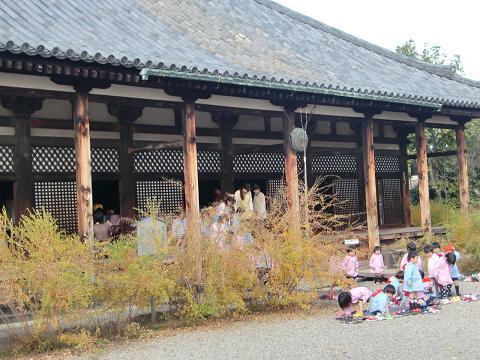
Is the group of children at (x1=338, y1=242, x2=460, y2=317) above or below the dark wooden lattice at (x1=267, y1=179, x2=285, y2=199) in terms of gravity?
below

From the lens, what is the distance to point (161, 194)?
12.4 meters

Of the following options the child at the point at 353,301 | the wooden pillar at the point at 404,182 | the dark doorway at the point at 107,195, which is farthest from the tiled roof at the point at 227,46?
the child at the point at 353,301

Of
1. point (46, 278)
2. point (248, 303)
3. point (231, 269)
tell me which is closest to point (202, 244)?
point (231, 269)

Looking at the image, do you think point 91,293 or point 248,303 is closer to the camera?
point 91,293

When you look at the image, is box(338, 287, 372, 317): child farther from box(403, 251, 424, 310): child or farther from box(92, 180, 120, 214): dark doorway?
box(92, 180, 120, 214): dark doorway

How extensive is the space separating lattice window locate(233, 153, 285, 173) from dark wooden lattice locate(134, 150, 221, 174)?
670mm

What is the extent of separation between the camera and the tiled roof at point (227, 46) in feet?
29.2

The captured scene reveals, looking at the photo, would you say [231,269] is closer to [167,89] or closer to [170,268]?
[170,268]

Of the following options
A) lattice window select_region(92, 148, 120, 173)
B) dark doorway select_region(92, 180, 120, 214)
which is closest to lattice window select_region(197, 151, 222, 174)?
dark doorway select_region(92, 180, 120, 214)

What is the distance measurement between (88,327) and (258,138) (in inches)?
298

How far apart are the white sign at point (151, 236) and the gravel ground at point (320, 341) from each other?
1.18m

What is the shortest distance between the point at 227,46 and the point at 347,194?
5.78 metres

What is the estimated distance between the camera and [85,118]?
898cm

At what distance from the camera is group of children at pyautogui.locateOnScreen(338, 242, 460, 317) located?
332 inches
